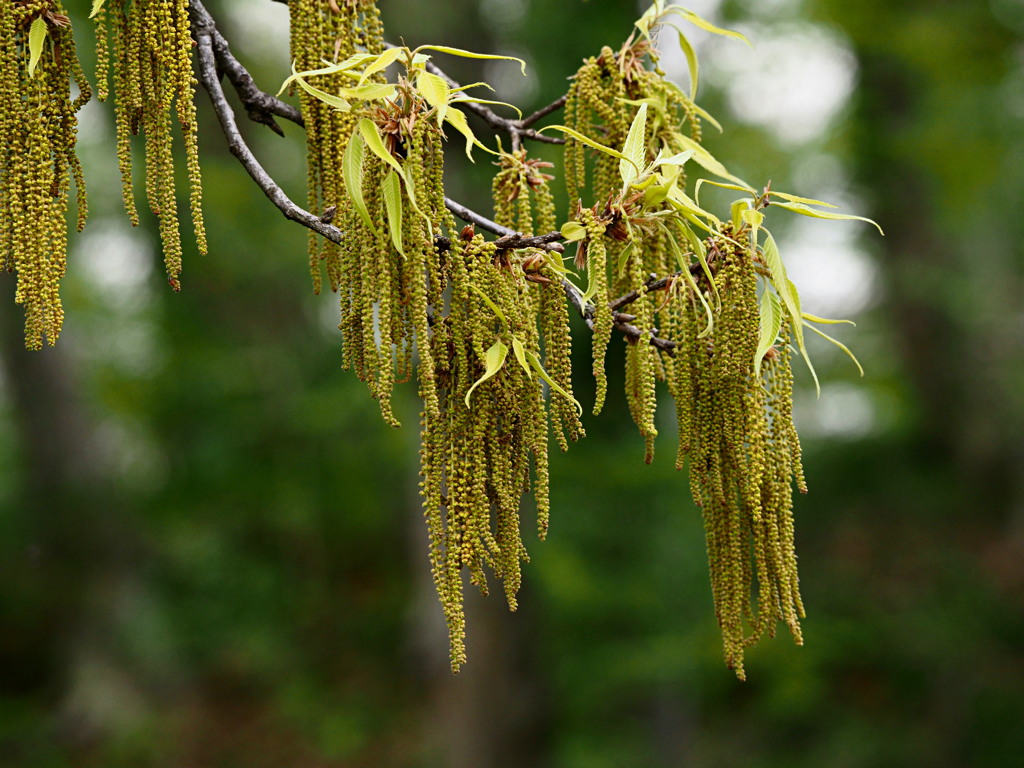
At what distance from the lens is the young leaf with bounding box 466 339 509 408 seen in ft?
5.77

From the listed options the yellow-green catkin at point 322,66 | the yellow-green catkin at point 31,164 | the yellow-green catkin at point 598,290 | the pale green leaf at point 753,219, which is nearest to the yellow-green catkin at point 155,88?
the yellow-green catkin at point 31,164

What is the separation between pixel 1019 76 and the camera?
31.8ft

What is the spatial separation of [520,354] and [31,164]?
987 mm

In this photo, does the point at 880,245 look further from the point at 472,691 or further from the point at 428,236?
the point at 428,236

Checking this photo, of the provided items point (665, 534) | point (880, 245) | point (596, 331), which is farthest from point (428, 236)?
point (880, 245)

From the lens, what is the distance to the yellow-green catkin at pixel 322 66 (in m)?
2.13

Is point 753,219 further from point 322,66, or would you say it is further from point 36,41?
point 36,41

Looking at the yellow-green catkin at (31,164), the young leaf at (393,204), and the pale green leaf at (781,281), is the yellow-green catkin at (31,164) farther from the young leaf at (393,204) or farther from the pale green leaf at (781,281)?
the pale green leaf at (781,281)

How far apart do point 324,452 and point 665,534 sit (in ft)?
15.9

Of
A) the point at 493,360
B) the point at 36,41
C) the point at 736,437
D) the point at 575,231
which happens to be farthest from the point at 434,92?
the point at 736,437

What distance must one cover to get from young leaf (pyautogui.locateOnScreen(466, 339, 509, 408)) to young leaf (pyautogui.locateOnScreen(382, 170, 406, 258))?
0.75 feet

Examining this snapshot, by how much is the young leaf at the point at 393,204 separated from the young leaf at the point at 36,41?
706 mm

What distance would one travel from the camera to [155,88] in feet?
6.75

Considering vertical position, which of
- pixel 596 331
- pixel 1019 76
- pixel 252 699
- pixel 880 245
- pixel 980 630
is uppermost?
pixel 1019 76
